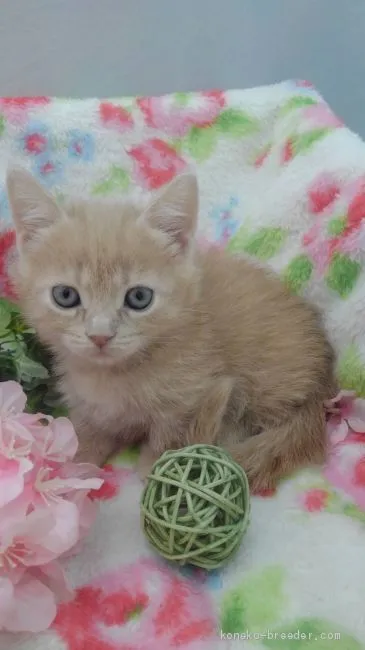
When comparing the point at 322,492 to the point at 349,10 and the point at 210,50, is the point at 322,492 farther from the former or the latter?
the point at 349,10

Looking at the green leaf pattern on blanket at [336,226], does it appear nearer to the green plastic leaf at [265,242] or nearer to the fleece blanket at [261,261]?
the fleece blanket at [261,261]

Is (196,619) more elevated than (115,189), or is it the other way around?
(115,189)

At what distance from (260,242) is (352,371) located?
38 cm

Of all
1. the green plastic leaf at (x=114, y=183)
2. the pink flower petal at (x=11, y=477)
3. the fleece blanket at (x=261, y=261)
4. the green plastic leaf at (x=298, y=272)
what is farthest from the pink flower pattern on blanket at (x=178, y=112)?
the pink flower petal at (x=11, y=477)

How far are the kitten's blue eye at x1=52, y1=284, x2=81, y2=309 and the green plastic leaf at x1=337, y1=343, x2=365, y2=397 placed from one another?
53 cm

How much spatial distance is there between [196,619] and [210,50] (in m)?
1.44

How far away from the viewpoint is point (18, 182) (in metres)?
1.21

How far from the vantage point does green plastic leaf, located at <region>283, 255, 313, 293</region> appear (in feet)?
4.86

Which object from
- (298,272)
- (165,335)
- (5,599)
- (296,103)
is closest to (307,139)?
(296,103)

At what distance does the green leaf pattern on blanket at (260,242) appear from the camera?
156 cm

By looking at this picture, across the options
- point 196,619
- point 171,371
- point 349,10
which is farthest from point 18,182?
point 349,10

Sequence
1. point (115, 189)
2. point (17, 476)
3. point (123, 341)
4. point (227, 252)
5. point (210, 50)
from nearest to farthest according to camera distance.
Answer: point (17, 476) < point (123, 341) < point (227, 252) < point (115, 189) < point (210, 50)

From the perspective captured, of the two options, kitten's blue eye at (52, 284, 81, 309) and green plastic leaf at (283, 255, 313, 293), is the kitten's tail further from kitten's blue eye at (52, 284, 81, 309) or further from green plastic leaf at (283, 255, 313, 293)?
kitten's blue eye at (52, 284, 81, 309)

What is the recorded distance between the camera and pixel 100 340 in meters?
1.13
